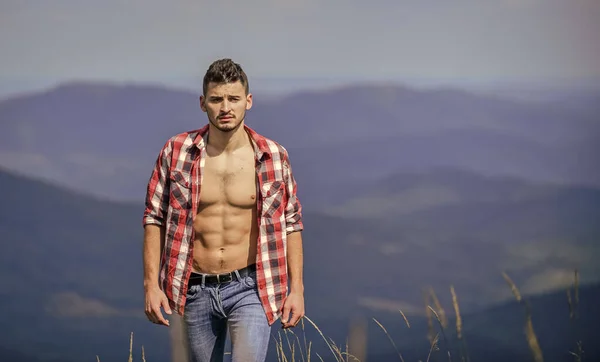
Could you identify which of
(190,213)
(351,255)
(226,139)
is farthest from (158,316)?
(351,255)

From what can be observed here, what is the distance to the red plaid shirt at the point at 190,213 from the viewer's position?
289 cm

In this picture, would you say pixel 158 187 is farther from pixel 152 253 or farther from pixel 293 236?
pixel 293 236

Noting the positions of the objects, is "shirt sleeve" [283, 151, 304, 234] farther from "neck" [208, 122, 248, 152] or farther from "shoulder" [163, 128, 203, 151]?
"shoulder" [163, 128, 203, 151]

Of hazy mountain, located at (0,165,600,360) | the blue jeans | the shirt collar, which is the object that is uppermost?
the shirt collar

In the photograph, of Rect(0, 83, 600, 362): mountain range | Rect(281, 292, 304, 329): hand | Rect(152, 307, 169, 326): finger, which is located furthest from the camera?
Rect(0, 83, 600, 362): mountain range

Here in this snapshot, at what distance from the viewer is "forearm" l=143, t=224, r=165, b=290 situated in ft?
9.43

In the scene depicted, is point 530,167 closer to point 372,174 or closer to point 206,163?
point 372,174

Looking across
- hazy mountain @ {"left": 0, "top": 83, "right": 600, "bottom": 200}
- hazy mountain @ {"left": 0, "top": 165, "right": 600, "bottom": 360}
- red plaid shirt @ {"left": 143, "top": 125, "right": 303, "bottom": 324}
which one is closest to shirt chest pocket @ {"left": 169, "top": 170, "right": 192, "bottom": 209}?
red plaid shirt @ {"left": 143, "top": 125, "right": 303, "bottom": 324}

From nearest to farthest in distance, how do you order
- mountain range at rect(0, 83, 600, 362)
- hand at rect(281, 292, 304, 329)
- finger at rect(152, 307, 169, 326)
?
finger at rect(152, 307, 169, 326), hand at rect(281, 292, 304, 329), mountain range at rect(0, 83, 600, 362)

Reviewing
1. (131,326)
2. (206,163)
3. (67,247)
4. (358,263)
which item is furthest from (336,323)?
(206,163)

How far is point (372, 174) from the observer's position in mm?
12039

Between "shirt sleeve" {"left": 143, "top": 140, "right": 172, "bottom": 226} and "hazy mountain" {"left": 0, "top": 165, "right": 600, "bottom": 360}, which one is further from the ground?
"shirt sleeve" {"left": 143, "top": 140, "right": 172, "bottom": 226}

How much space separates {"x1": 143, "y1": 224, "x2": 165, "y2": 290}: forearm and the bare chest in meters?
0.15

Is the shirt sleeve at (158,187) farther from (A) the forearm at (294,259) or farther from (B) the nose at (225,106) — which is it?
(A) the forearm at (294,259)
